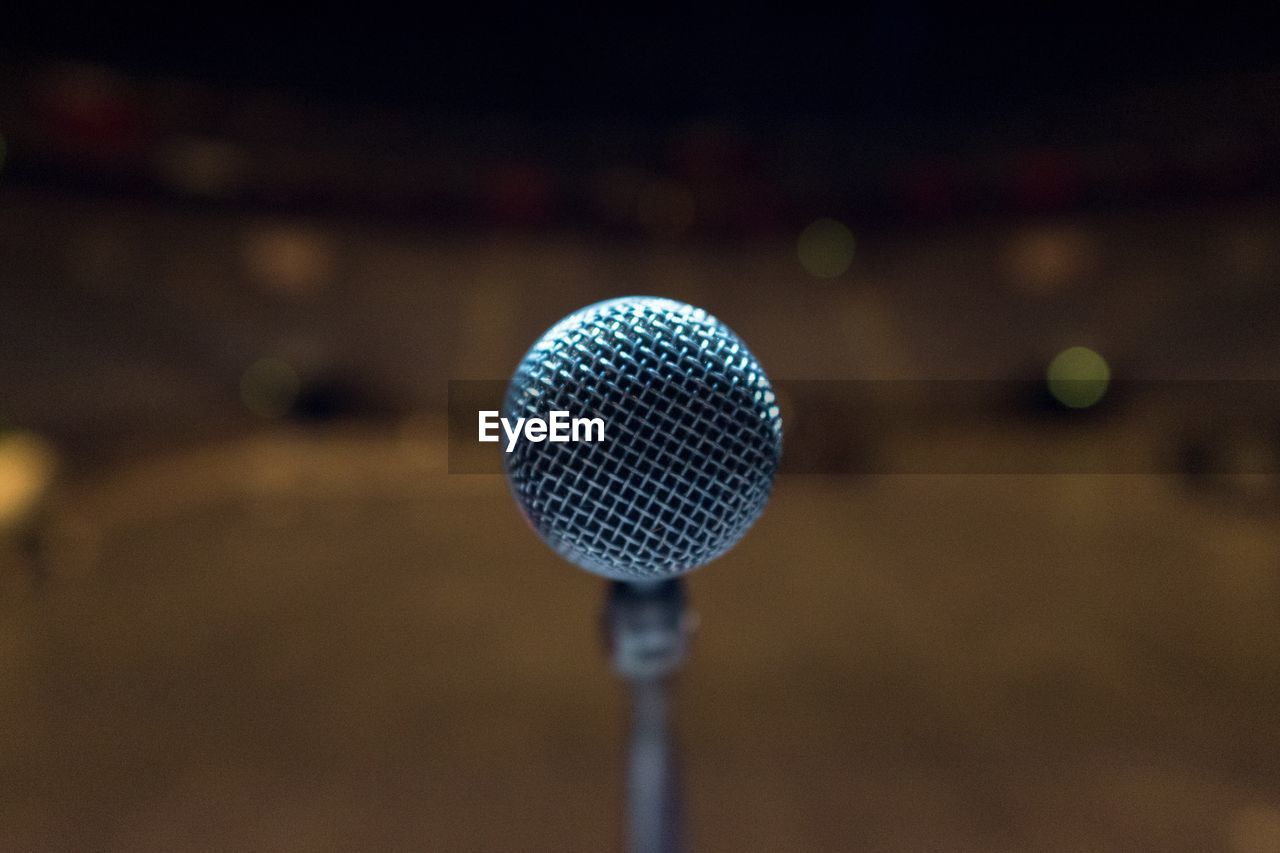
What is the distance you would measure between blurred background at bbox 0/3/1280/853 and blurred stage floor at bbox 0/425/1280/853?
18 mm

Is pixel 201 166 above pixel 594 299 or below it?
above

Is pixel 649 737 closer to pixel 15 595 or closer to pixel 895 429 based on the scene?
pixel 15 595

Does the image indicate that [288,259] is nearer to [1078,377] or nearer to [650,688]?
[650,688]

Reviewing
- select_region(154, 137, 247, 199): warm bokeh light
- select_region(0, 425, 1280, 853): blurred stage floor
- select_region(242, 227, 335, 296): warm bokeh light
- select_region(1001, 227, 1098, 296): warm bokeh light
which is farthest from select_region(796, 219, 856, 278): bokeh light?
select_region(154, 137, 247, 199): warm bokeh light

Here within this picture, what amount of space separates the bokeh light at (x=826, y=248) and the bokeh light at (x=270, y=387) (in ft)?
17.0

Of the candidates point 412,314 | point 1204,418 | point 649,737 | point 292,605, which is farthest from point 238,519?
point 1204,418

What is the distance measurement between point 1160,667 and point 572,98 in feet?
21.0

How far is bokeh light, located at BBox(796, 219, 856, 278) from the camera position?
7.49 metres

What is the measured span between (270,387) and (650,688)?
6.57 meters

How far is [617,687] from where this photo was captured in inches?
99.9

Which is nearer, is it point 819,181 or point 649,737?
point 649,737

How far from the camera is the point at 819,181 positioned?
7246 mm

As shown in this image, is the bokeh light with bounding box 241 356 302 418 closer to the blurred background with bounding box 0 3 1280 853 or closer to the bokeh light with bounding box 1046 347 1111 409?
the blurred background with bounding box 0 3 1280 853

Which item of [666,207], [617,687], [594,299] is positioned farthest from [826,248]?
[617,687]
